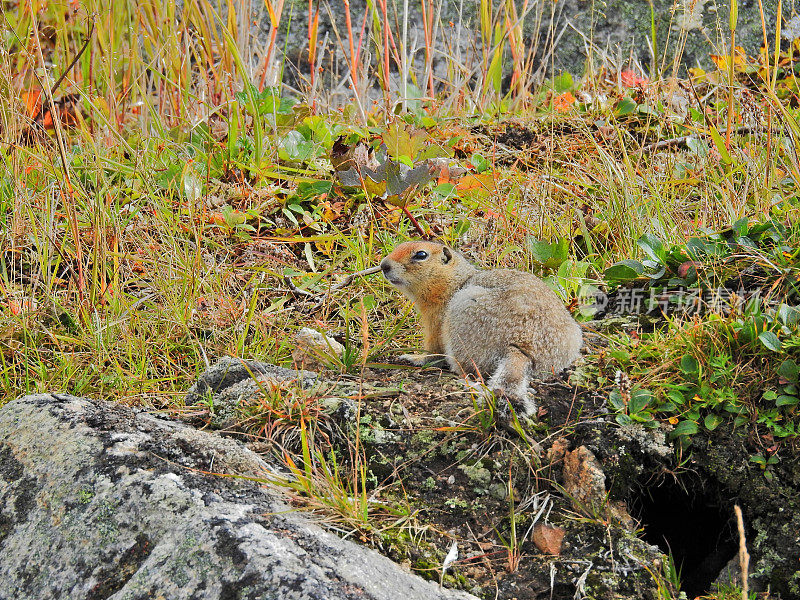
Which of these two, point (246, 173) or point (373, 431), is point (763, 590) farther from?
point (246, 173)

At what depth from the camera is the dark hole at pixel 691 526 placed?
2715 mm

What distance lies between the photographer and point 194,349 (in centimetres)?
354

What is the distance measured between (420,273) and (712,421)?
55.4 inches

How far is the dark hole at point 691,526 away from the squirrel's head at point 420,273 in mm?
1267

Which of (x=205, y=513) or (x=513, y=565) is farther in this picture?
(x=513, y=565)

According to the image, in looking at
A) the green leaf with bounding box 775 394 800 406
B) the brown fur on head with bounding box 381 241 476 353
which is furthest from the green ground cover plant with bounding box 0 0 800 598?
the brown fur on head with bounding box 381 241 476 353

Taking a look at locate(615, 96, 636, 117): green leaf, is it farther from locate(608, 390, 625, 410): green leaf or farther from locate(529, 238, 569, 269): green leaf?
locate(608, 390, 625, 410): green leaf

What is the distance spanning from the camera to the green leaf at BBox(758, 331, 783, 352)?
271 cm

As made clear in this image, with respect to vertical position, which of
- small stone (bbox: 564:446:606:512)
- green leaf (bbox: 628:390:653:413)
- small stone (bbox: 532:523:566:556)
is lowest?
small stone (bbox: 532:523:566:556)

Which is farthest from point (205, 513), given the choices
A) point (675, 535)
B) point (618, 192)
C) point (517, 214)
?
point (618, 192)

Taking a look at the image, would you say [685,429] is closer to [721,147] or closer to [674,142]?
[721,147]

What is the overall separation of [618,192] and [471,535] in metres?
2.54

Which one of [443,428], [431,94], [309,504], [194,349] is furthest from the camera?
[431,94]

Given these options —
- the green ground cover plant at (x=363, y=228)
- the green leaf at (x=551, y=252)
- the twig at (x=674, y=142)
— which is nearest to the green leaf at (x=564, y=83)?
the green ground cover plant at (x=363, y=228)
